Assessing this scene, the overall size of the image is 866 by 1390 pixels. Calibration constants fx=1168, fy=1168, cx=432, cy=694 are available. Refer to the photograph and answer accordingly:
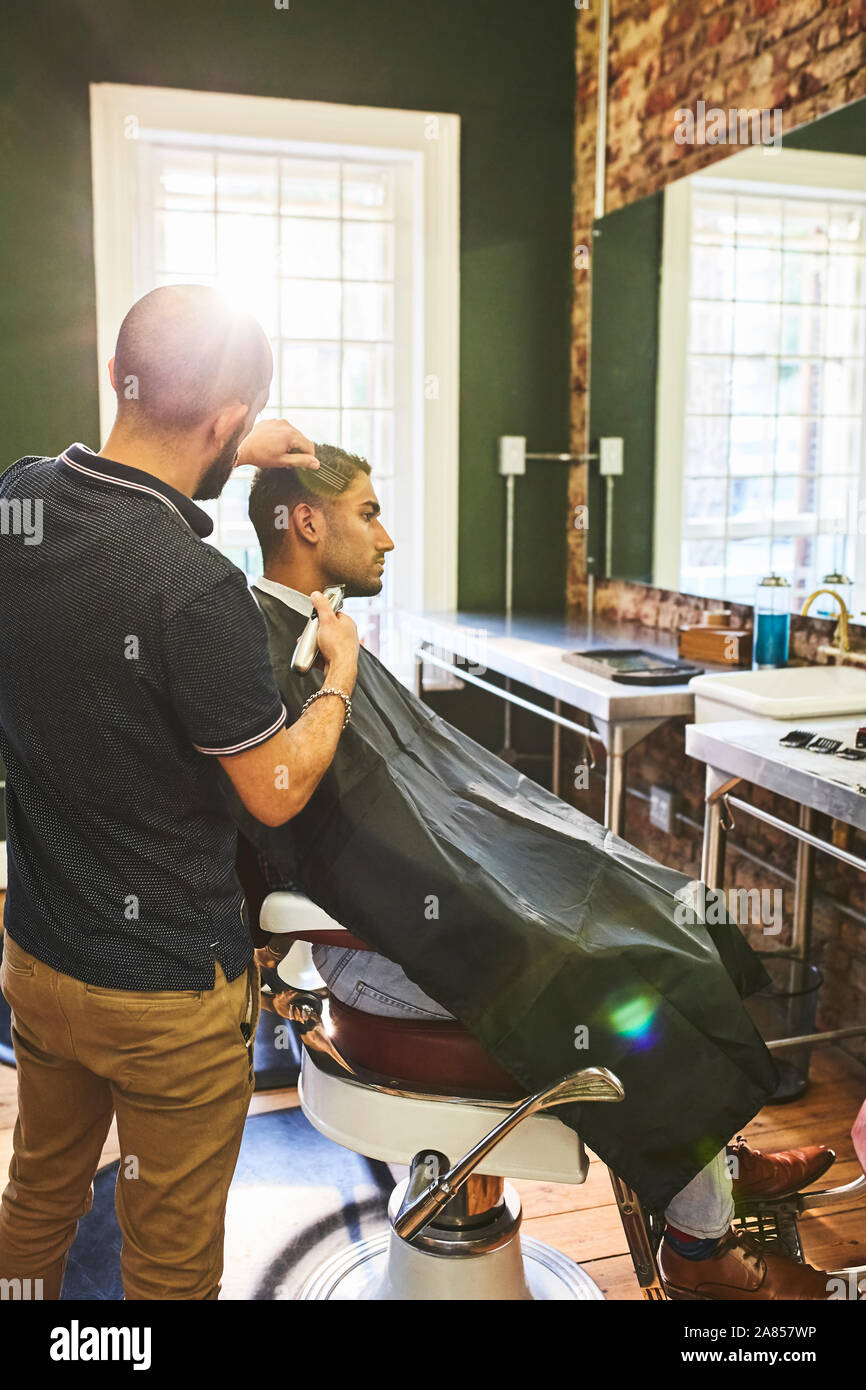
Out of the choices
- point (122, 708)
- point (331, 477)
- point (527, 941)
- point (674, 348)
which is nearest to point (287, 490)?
point (331, 477)

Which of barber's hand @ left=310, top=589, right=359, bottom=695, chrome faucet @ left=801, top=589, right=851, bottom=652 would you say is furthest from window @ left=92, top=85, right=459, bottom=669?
barber's hand @ left=310, top=589, right=359, bottom=695

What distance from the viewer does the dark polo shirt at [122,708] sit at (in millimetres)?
1151

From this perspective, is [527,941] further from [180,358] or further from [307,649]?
[180,358]

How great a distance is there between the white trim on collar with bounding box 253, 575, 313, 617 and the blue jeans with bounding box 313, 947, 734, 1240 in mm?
497

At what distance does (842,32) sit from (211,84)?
6.44 ft

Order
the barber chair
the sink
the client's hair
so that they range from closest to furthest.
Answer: the barber chair
the client's hair
the sink

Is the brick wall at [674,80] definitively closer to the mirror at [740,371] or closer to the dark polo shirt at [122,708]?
the mirror at [740,371]

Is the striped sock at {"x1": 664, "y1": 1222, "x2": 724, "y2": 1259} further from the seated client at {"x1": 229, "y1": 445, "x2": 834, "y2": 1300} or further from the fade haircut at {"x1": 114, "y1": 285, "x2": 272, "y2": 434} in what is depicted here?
the fade haircut at {"x1": 114, "y1": 285, "x2": 272, "y2": 434}

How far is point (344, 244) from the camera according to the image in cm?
402

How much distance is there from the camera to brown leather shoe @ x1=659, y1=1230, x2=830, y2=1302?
158 centimetres

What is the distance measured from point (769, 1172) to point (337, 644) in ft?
3.73

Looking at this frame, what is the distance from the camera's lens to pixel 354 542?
5.71 ft
